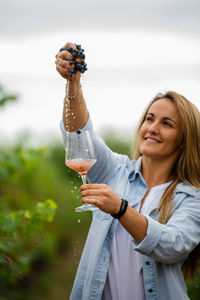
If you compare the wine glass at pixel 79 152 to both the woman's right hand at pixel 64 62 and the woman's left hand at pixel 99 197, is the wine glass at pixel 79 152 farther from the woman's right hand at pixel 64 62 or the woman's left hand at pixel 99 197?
the woman's right hand at pixel 64 62

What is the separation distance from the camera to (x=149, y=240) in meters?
1.81

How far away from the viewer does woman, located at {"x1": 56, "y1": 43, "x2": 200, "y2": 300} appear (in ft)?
6.07

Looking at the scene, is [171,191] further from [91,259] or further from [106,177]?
[91,259]

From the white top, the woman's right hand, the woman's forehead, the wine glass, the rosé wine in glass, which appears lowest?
the white top

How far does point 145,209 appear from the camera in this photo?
217 centimetres

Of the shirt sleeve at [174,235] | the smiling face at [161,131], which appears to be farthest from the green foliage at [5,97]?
the shirt sleeve at [174,235]

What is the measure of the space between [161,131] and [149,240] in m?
0.73

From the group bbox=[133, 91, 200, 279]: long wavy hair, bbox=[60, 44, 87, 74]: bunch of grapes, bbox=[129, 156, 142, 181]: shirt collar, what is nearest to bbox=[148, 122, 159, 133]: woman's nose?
bbox=[133, 91, 200, 279]: long wavy hair

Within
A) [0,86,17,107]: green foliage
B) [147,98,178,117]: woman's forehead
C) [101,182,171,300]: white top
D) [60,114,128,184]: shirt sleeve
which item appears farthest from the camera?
[0,86,17,107]: green foliage

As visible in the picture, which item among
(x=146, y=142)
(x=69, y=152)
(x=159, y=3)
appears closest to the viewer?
→ (x=69, y=152)

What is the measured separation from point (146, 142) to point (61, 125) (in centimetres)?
54

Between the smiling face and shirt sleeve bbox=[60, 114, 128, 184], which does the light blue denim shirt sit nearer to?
shirt sleeve bbox=[60, 114, 128, 184]

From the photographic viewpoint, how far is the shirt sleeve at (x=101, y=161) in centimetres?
217

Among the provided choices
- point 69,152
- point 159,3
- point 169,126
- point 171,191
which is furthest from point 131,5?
point 69,152
